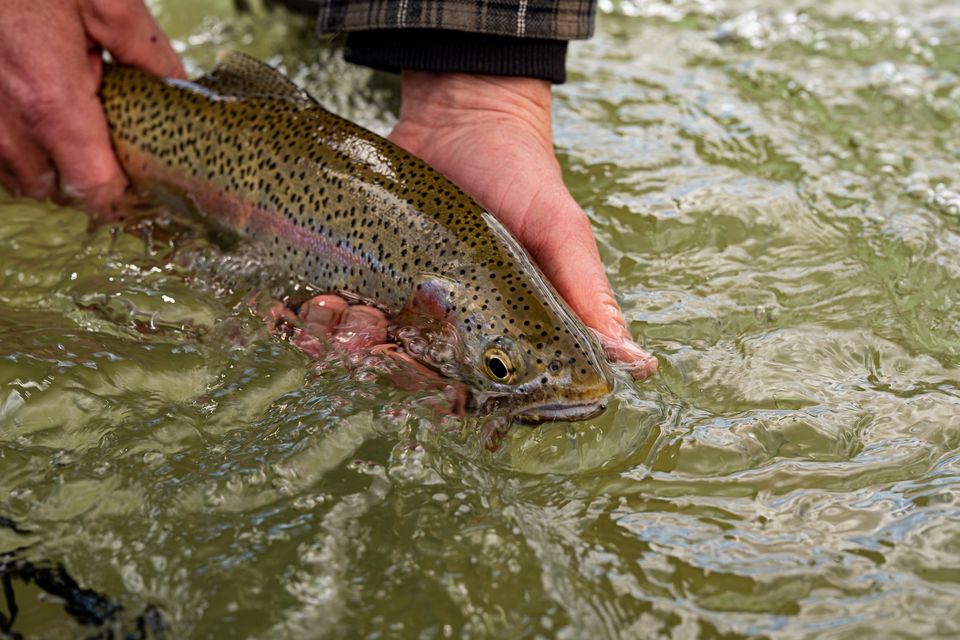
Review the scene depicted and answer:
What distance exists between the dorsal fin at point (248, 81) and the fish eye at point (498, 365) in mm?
1312

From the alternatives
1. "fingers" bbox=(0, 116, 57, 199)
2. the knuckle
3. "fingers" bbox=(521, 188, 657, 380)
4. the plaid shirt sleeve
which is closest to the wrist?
the plaid shirt sleeve

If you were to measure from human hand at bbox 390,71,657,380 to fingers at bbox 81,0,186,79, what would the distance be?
0.95 metres

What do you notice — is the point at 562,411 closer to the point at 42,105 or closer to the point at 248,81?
the point at 248,81

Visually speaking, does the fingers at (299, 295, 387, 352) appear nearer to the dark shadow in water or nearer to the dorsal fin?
the dorsal fin

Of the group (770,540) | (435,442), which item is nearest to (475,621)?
(435,442)

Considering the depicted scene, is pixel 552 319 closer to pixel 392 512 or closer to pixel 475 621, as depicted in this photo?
pixel 392 512

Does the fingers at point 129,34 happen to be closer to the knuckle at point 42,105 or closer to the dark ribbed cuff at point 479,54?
the knuckle at point 42,105

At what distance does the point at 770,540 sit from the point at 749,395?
0.55 metres

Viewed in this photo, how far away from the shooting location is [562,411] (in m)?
2.20

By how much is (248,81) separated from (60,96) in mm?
675

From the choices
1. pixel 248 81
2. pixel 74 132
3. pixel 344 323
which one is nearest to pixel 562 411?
pixel 344 323

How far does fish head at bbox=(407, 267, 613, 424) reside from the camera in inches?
86.0

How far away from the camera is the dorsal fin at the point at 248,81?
3.18 metres

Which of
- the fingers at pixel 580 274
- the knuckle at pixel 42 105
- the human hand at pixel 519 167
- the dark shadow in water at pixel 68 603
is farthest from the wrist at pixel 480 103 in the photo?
the dark shadow in water at pixel 68 603
